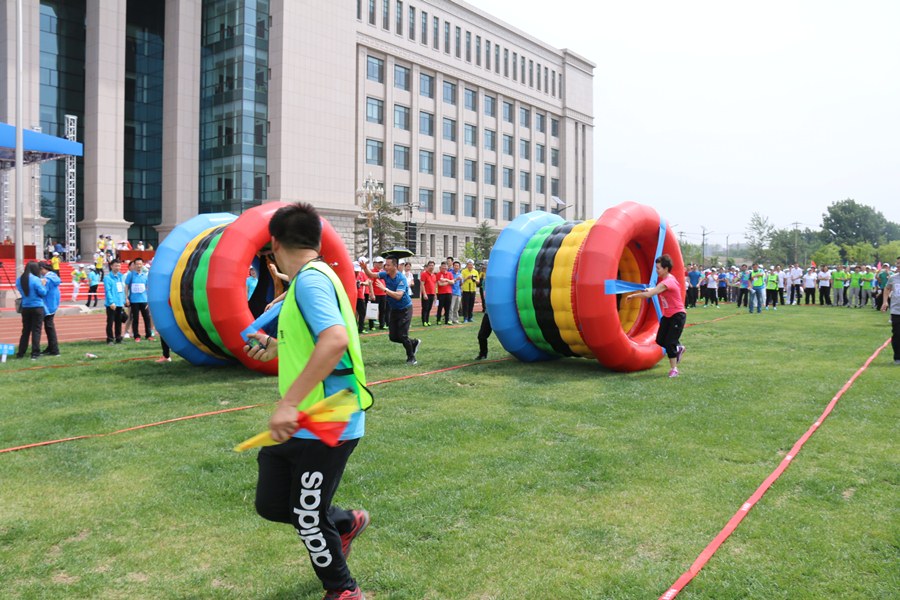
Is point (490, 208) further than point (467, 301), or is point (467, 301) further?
point (490, 208)

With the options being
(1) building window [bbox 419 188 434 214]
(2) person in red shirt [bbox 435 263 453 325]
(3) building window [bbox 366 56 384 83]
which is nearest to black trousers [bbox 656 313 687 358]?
(2) person in red shirt [bbox 435 263 453 325]

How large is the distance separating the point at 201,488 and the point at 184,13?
46.0 meters

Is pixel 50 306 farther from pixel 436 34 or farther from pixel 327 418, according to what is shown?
pixel 436 34

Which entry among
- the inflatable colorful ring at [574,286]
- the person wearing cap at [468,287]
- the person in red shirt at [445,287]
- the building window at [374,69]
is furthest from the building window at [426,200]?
Answer: the inflatable colorful ring at [574,286]

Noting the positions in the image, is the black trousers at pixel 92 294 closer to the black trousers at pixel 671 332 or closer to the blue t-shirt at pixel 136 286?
the blue t-shirt at pixel 136 286

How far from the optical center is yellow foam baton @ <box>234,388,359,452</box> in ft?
10.3

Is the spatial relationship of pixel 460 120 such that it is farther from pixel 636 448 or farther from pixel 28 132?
pixel 636 448

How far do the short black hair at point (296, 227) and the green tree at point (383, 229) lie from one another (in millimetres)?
46602

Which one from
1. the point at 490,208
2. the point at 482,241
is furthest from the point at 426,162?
the point at 490,208

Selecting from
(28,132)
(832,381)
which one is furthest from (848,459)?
(28,132)

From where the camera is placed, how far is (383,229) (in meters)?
52.0

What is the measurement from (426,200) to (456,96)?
9.92 meters

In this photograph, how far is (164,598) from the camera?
12.6 ft

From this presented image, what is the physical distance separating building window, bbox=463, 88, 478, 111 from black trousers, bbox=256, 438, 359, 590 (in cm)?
6334
